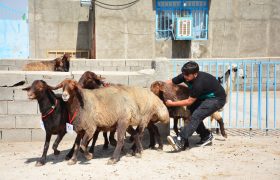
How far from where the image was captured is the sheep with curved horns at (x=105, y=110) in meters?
6.08

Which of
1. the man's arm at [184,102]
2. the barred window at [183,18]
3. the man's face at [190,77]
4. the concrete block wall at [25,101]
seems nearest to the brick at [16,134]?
the concrete block wall at [25,101]

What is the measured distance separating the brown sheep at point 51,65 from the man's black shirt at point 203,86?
5.78 meters

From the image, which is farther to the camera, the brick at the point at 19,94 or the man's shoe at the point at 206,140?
the brick at the point at 19,94

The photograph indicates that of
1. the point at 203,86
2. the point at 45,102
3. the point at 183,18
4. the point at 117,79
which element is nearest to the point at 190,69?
the point at 203,86

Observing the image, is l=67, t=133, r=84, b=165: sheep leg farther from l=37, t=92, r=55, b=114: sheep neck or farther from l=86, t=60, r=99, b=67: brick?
l=86, t=60, r=99, b=67: brick

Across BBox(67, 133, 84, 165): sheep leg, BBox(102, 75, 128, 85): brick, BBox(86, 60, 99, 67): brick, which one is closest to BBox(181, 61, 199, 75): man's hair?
BBox(102, 75, 128, 85): brick

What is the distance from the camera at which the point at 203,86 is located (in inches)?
268

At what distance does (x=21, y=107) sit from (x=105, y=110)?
241 centimetres

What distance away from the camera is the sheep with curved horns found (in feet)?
19.9

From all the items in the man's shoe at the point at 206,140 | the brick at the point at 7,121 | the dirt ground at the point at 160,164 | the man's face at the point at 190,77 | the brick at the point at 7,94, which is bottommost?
the dirt ground at the point at 160,164

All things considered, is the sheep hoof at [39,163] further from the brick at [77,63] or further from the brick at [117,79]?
the brick at [77,63]

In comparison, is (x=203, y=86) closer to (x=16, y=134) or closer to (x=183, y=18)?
(x=16, y=134)

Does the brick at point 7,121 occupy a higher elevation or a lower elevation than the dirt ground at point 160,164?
higher

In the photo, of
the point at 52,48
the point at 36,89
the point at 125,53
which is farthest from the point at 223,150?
the point at 52,48
